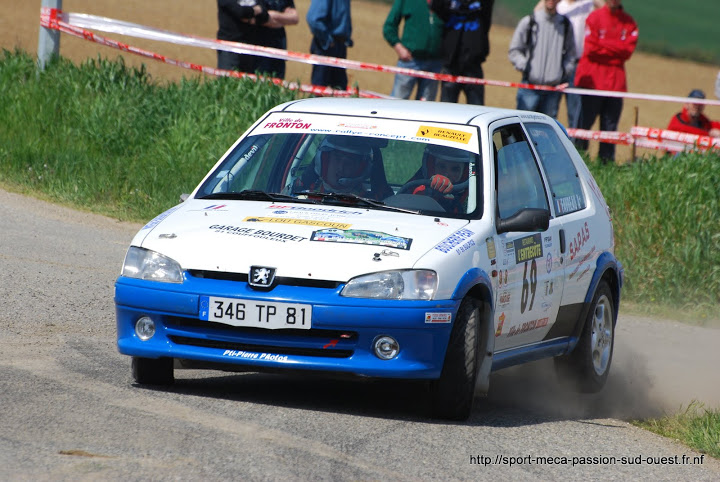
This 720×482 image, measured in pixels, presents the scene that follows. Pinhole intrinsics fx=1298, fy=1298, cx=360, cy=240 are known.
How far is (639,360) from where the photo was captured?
9.78 meters

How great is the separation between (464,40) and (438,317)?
9.56 meters

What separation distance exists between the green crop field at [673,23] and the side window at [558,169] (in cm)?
3811

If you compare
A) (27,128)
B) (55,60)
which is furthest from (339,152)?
(55,60)

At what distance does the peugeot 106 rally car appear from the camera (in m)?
6.23

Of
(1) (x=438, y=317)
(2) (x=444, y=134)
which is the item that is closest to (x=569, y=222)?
(2) (x=444, y=134)

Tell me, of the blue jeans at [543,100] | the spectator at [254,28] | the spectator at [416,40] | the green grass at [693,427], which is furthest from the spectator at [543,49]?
the green grass at [693,427]

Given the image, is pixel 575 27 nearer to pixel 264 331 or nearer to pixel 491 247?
pixel 491 247

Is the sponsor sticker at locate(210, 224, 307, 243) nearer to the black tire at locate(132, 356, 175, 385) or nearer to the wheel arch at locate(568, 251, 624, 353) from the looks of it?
the black tire at locate(132, 356, 175, 385)

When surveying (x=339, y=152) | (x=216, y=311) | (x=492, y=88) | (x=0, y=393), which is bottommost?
(x=492, y=88)

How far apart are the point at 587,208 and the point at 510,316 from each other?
5.16ft

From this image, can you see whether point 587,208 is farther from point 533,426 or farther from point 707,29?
point 707,29

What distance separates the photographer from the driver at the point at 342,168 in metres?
7.32

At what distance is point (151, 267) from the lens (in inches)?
256

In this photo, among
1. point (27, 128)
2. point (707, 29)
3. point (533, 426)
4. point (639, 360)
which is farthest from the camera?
point (707, 29)
